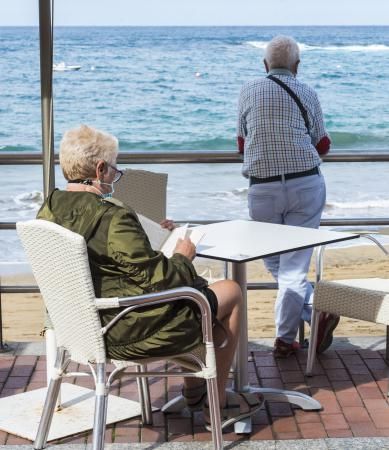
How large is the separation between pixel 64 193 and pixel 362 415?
5.18ft

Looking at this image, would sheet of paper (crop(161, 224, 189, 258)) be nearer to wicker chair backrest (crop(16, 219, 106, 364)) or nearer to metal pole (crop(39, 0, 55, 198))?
wicker chair backrest (crop(16, 219, 106, 364))

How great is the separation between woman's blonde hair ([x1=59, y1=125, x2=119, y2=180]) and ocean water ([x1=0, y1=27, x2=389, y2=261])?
12261 millimetres

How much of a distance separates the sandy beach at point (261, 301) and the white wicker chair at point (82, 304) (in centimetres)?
203

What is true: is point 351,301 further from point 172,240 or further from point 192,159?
point 192,159

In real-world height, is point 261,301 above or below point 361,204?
above

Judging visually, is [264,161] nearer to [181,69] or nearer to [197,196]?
[197,196]

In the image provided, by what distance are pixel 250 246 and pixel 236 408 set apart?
653 millimetres

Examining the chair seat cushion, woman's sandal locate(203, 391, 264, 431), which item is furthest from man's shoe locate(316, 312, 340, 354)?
woman's sandal locate(203, 391, 264, 431)

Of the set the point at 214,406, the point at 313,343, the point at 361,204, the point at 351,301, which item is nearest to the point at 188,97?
the point at 361,204

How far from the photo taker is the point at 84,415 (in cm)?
406

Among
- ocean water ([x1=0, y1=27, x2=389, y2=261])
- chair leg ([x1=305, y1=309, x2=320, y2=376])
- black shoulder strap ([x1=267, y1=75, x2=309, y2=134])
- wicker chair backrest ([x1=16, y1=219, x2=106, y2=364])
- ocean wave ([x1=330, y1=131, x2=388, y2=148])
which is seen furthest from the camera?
ocean wave ([x1=330, y1=131, x2=388, y2=148])

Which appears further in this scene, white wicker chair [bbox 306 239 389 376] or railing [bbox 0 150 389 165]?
railing [bbox 0 150 389 165]

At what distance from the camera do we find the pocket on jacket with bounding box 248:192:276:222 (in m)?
4.89

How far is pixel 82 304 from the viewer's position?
10.8ft
